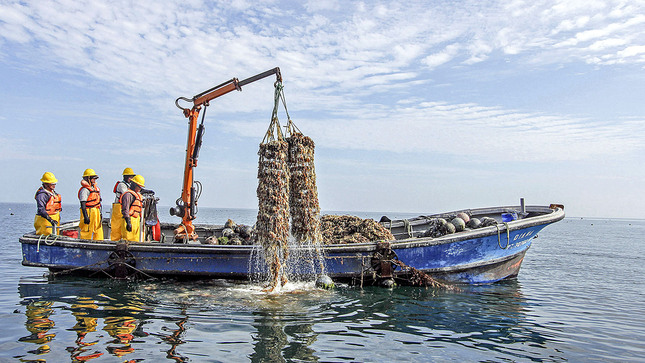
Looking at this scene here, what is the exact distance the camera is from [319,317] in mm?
7859

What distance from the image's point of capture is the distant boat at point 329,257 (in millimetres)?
10469

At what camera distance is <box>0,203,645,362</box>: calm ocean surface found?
20.3 feet

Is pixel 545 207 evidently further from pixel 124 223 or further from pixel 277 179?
pixel 124 223

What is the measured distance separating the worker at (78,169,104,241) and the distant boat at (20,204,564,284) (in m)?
0.63

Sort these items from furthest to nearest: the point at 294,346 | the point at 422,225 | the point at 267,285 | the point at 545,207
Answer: the point at 422,225, the point at 545,207, the point at 267,285, the point at 294,346

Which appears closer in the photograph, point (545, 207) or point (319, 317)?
point (319, 317)

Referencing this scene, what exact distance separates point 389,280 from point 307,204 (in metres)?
2.59

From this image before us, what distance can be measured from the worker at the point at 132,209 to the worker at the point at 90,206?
1079 mm

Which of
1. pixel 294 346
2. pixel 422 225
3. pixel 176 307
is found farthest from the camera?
pixel 422 225

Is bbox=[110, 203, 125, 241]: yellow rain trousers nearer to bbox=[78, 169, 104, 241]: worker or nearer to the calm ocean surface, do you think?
bbox=[78, 169, 104, 241]: worker

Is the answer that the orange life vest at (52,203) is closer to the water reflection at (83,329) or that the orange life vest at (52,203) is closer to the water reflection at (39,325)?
the water reflection at (39,325)

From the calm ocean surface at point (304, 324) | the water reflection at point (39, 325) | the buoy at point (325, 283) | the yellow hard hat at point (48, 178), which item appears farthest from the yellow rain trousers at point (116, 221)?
the buoy at point (325, 283)

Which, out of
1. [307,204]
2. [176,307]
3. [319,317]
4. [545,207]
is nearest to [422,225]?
[545,207]

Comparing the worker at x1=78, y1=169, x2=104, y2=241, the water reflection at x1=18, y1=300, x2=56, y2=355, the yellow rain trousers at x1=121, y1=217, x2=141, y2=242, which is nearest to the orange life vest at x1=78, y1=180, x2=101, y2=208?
the worker at x1=78, y1=169, x2=104, y2=241
